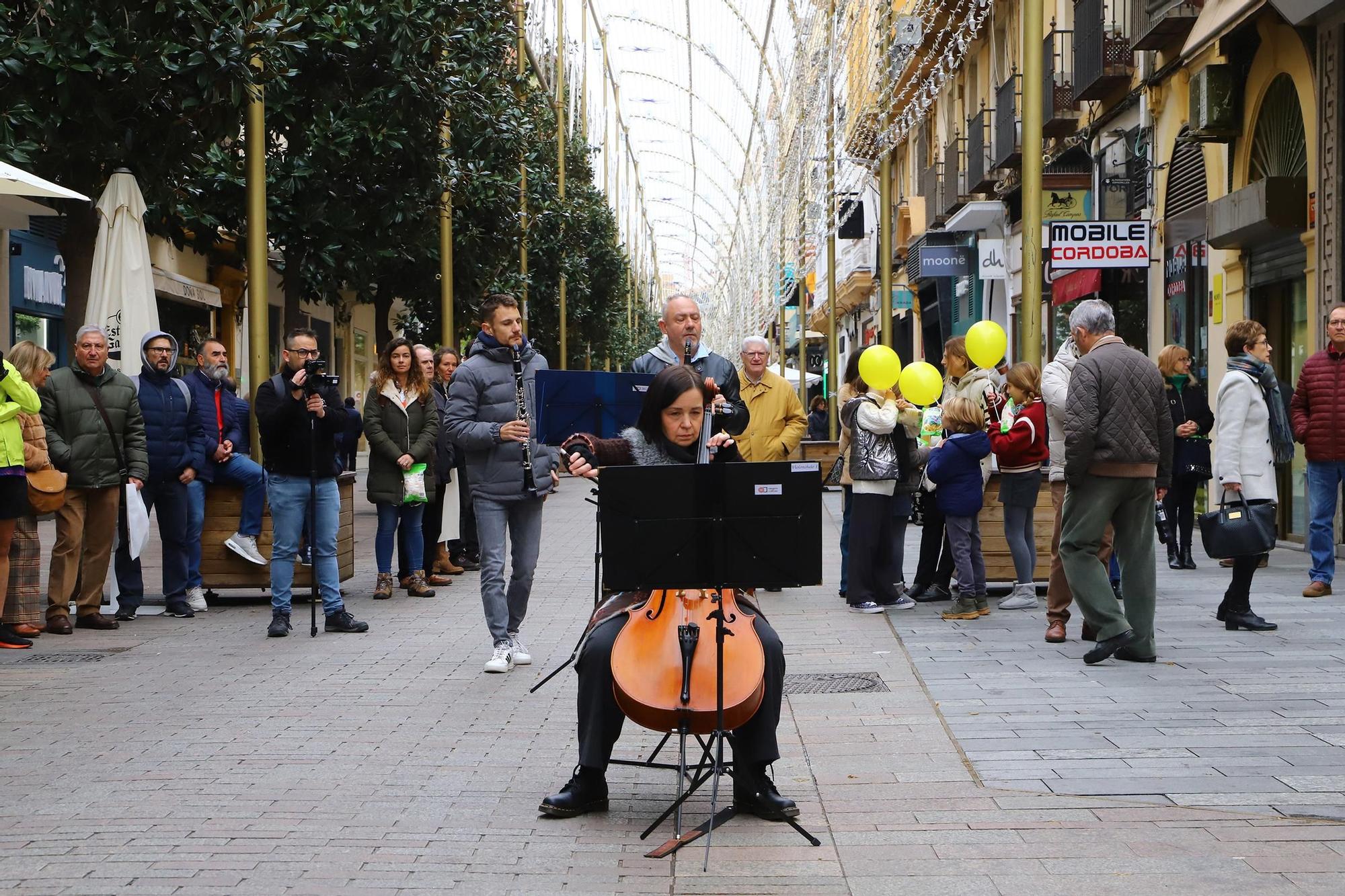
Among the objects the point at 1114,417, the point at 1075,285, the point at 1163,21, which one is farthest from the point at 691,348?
the point at 1075,285

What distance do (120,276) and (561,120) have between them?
103 ft

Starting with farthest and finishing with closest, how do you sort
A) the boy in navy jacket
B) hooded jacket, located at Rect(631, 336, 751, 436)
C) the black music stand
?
1. the boy in navy jacket
2. hooded jacket, located at Rect(631, 336, 751, 436)
3. the black music stand

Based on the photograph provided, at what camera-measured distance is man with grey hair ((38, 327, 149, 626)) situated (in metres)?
10.6

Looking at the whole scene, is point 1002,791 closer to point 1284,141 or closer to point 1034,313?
point 1034,313

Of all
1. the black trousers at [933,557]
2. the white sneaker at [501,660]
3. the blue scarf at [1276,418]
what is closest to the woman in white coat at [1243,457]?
the blue scarf at [1276,418]

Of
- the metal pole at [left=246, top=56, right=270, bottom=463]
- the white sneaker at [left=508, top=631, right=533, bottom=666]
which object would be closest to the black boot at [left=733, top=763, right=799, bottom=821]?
the white sneaker at [left=508, top=631, right=533, bottom=666]

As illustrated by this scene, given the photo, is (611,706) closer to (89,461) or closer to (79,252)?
(89,461)

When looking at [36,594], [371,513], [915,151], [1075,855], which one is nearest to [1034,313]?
[36,594]

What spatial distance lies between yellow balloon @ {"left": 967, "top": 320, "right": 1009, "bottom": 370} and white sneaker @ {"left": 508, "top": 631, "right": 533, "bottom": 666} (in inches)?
206

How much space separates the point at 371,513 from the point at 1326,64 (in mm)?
13334

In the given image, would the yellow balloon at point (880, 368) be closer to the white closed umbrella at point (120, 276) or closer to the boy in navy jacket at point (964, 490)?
the boy in navy jacket at point (964, 490)

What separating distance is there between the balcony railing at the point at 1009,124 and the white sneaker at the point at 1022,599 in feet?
48.8

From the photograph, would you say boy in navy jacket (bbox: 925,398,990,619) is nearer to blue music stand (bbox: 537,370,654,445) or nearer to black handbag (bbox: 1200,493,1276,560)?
black handbag (bbox: 1200,493,1276,560)

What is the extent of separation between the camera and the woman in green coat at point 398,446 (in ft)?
41.3
